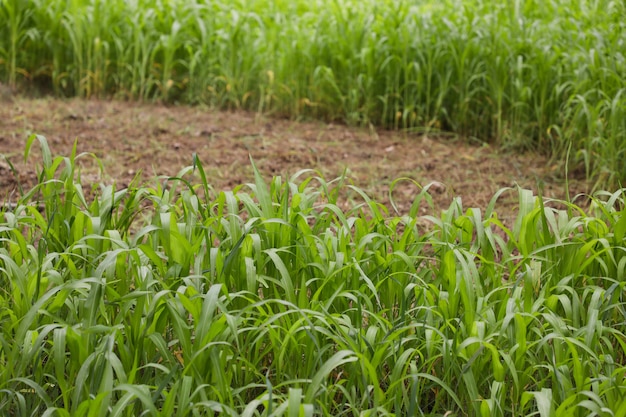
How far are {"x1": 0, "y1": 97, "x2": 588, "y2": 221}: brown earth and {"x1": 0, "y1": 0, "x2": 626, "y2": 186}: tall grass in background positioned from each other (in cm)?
24

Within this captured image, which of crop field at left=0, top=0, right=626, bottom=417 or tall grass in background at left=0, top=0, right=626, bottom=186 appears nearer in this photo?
crop field at left=0, top=0, right=626, bottom=417

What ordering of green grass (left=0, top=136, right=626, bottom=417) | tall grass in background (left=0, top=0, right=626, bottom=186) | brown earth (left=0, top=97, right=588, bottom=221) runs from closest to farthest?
green grass (left=0, top=136, right=626, bottom=417), brown earth (left=0, top=97, right=588, bottom=221), tall grass in background (left=0, top=0, right=626, bottom=186)

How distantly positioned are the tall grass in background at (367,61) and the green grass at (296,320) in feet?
6.84

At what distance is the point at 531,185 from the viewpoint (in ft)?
→ 15.0

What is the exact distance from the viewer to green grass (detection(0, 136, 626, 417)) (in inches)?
83.1

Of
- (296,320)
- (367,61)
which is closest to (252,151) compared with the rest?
(367,61)

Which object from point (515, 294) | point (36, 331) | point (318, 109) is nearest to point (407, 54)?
point (318, 109)

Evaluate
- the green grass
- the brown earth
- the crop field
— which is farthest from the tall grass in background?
the green grass

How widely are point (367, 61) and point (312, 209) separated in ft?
9.74

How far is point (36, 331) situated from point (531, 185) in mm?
3151

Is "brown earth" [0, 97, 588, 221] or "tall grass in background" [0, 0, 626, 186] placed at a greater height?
"tall grass in background" [0, 0, 626, 186]

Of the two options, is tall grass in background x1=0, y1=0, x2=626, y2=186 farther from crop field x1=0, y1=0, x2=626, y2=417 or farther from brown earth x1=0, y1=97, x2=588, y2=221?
brown earth x1=0, y1=97, x2=588, y2=221

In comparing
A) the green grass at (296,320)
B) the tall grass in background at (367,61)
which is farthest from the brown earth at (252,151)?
the green grass at (296,320)

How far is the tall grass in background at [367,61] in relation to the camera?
488 centimetres
